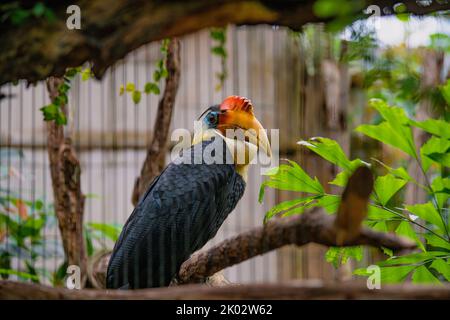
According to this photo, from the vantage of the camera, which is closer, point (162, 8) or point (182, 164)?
point (162, 8)

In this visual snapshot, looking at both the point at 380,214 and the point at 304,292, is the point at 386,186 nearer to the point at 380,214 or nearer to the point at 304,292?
the point at 380,214

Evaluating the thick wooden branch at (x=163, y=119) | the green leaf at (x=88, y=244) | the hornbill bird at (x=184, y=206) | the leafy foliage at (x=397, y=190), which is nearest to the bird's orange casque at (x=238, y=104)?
the hornbill bird at (x=184, y=206)

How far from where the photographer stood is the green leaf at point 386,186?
5.59 ft

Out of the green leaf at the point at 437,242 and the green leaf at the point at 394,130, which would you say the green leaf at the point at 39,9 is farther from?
the green leaf at the point at 437,242

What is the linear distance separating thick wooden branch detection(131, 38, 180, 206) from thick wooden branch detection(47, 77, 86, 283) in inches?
9.0

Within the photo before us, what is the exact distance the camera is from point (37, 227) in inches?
111

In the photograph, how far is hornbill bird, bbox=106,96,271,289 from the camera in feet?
5.86

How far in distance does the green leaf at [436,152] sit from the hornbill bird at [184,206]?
1.84 ft

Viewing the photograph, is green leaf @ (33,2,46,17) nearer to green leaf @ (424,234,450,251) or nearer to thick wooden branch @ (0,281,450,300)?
thick wooden branch @ (0,281,450,300)

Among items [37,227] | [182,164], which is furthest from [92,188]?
[182,164]

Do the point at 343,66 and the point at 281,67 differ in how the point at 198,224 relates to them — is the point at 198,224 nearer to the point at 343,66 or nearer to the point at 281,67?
the point at 343,66

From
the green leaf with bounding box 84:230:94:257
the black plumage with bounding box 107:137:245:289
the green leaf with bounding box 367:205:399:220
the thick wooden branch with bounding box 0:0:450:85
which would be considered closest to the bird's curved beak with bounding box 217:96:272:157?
the black plumage with bounding box 107:137:245:289

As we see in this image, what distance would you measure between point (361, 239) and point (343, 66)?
2681 millimetres

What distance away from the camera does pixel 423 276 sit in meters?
1.69
